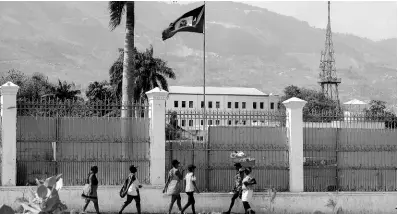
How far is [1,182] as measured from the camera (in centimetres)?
1662

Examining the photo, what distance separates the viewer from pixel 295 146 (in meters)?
17.6

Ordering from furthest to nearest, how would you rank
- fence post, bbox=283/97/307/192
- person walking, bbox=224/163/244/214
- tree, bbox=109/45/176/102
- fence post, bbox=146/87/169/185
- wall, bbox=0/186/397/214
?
tree, bbox=109/45/176/102 → fence post, bbox=283/97/307/192 → fence post, bbox=146/87/169/185 → wall, bbox=0/186/397/214 → person walking, bbox=224/163/244/214

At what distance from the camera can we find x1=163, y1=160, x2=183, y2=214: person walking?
16.1 meters

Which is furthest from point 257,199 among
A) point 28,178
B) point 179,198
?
point 28,178

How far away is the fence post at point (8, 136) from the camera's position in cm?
1662

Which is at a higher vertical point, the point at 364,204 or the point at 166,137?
the point at 166,137

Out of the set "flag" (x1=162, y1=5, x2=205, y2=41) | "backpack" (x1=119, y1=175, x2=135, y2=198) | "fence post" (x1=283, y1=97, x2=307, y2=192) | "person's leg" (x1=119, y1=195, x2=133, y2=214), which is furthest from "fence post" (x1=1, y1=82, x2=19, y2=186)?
"fence post" (x1=283, y1=97, x2=307, y2=192)

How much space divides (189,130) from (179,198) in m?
1.75

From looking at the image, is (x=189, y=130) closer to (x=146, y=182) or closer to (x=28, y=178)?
(x=146, y=182)

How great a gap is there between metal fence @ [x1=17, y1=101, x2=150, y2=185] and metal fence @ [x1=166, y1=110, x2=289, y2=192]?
0.81 metres

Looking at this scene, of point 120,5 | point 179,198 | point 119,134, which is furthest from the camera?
point 120,5

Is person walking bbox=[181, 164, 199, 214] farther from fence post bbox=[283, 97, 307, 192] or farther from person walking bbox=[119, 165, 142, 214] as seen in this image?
fence post bbox=[283, 97, 307, 192]

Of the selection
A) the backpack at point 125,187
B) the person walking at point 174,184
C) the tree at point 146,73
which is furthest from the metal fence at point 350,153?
the tree at point 146,73

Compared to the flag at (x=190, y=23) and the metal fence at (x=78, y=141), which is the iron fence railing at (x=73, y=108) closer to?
the metal fence at (x=78, y=141)
